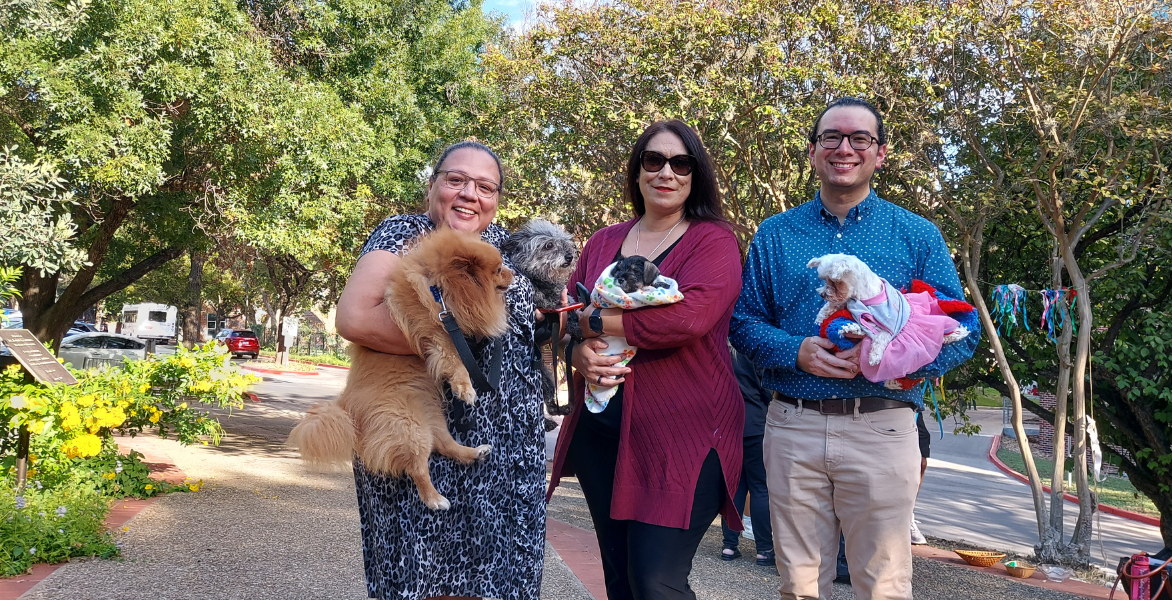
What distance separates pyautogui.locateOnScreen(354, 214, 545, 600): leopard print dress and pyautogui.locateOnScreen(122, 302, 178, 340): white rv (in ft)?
144

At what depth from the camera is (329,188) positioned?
9430mm

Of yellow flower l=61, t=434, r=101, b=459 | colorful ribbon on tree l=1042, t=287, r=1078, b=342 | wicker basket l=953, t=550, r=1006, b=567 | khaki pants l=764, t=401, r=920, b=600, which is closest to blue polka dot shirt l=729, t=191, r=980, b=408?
khaki pants l=764, t=401, r=920, b=600

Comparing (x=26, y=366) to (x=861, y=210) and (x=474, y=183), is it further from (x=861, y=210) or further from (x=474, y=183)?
(x=861, y=210)

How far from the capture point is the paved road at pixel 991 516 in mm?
11734

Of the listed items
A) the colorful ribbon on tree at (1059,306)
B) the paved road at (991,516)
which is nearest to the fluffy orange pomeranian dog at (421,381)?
the colorful ribbon on tree at (1059,306)

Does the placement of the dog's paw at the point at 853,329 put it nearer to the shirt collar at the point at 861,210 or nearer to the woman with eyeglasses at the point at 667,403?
the woman with eyeglasses at the point at 667,403

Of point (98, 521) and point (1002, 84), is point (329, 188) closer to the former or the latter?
point (98, 521)

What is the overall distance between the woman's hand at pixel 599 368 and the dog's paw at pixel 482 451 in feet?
1.38

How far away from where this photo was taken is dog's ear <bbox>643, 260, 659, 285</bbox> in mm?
2645

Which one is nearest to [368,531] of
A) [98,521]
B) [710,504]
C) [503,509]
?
[503,509]

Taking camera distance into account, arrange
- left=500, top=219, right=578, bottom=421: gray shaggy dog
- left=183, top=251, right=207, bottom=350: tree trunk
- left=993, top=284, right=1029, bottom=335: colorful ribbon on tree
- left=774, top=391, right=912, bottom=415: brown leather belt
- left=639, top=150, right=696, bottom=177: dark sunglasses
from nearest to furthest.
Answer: left=774, top=391, right=912, bottom=415: brown leather belt → left=639, top=150, right=696, bottom=177: dark sunglasses → left=500, top=219, right=578, bottom=421: gray shaggy dog → left=993, top=284, right=1029, bottom=335: colorful ribbon on tree → left=183, top=251, right=207, bottom=350: tree trunk

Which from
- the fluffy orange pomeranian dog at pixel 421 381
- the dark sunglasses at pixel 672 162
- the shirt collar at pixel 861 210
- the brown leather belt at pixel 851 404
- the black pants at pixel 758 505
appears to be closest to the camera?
the fluffy orange pomeranian dog at pixel 421 381

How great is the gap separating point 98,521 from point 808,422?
4.88 metres

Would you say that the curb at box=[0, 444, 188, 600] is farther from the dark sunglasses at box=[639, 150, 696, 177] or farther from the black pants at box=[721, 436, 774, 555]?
the black pants at box=[721, 436, 774, 555]
